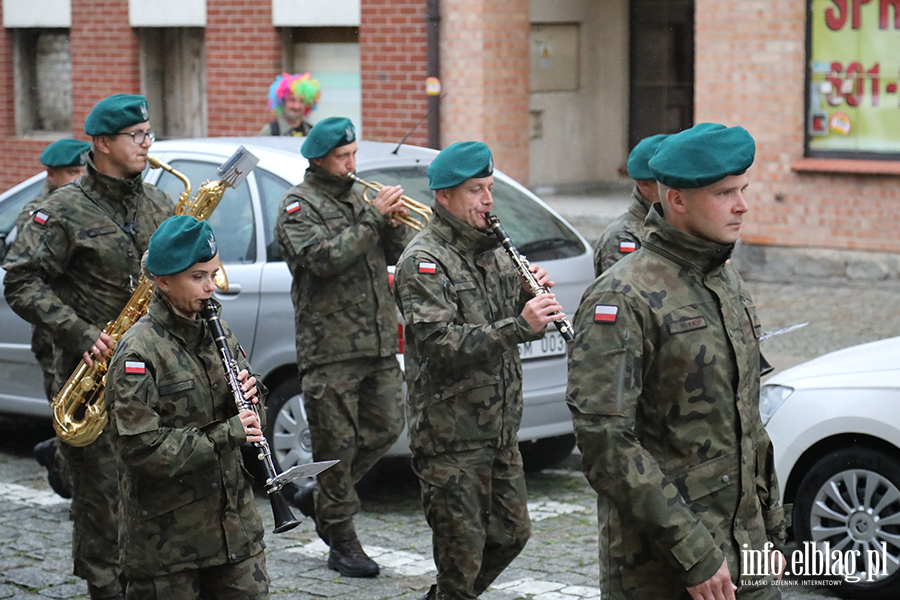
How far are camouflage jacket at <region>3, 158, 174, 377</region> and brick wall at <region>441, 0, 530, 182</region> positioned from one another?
343 inches

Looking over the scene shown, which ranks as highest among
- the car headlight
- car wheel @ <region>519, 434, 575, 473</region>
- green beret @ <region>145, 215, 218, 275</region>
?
green beret @ <region>145, 215, 218, 275</region>

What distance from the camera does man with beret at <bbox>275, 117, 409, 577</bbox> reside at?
6457mm

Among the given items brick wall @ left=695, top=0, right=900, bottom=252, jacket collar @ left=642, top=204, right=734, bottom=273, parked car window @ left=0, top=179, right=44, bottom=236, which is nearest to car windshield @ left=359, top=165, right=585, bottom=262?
parked car window @ left=0, top=179, right=44, bottom=236

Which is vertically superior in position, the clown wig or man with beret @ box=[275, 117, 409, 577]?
the clown wig

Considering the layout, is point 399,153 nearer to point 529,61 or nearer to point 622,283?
point 622,283

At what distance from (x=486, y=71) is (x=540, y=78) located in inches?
60.2

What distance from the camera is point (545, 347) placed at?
7293 millimetres

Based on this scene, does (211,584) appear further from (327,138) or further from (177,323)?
(327,138)

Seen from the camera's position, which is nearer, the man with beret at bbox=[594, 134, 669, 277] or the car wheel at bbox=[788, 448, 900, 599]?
the car wheel at bbox=[788, 448, 900, 599]

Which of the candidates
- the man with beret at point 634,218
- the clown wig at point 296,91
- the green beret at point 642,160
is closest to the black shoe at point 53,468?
the man with beret at point 634,218

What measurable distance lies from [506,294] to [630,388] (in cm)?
211

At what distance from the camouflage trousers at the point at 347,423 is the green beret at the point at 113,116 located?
57.2 inches

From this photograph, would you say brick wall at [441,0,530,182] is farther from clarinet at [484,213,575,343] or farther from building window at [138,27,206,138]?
clarinet at [484,213,575,343]

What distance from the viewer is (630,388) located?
343 cm
